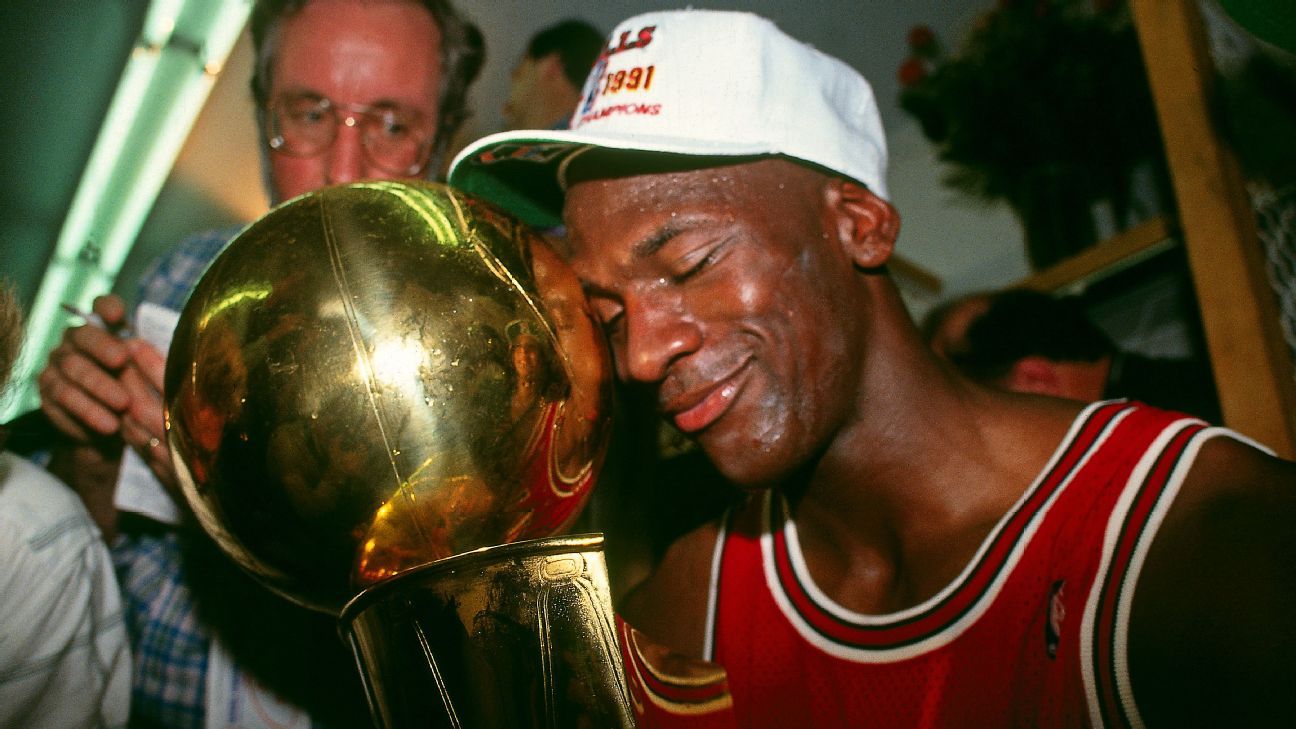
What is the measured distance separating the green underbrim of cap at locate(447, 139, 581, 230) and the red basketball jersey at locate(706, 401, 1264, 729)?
896 mm

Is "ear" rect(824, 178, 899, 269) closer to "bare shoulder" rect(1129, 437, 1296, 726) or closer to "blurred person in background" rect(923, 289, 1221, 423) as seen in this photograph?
"bare shoulder" rect(1129, 437, 1296, 726)

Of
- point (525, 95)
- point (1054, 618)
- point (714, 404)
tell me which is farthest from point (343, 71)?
point (1054, 618)

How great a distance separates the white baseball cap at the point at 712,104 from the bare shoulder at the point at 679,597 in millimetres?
848

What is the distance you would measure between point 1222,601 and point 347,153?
5.21 ft

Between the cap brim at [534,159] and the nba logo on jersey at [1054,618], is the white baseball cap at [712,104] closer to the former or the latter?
the cap brim at [534,159]

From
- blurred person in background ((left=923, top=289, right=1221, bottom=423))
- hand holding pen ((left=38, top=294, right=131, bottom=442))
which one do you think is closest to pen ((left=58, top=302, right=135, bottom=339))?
hand holding pen ((left=38, top=294, right=131, bottom=442))

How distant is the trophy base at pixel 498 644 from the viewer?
0.70m

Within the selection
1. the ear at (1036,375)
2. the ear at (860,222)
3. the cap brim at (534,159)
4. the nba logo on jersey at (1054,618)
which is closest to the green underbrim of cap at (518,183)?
the cap brim at (534,159)

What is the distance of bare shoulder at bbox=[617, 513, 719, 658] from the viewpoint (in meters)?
1.54

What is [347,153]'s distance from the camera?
1.54m

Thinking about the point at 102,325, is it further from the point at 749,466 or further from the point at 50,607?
the point at 749,466

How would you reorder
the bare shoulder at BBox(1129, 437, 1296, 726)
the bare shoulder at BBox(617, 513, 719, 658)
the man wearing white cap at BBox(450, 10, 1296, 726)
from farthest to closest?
the bare shoulder at BBox(617, 513, 719, 658)
the man wearing white cap at BBox(450, 10, 1296, 726)
the bare shoulder at BBox(1129, 437, 1296, 726)

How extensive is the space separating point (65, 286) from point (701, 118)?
15.8 feet

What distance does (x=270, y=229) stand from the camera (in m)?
0.87
